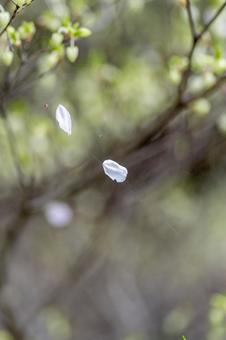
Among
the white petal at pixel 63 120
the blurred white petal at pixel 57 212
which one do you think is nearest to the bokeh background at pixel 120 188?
the blurred white petal at pixel 57 212

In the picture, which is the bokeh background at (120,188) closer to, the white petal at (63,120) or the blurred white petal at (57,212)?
the blurred white petal at (57,212)

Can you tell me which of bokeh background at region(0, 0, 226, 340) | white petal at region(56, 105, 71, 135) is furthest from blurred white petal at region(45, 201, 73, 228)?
white petal at region(56, 105, 71, 135)

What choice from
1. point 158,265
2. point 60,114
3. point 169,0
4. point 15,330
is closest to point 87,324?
point 158,265

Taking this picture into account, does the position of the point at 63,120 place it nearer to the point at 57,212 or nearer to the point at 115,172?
the point at 115,172

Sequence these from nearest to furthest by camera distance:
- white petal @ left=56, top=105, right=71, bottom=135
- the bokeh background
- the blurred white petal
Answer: white petal @ left=56, top=105, right=71, bottom=135 < the bokeh background < the blurred white petal

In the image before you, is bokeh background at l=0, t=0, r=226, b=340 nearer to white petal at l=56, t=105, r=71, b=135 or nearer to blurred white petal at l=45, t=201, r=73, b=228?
blurred white petal at l=45, t=201, r=73, b=228

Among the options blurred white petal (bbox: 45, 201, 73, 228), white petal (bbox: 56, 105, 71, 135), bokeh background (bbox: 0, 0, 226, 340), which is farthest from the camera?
blurred white petal (bbox: 45, 201, 73, 228)

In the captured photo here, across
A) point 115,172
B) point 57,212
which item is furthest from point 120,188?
point 115,172

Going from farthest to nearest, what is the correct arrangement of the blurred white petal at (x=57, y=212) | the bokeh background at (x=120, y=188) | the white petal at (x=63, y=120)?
the blurred white petal at (x=57, y=212) → the bokeh background at (x=120, y=188) → the white petal at (x=63, y=120)
